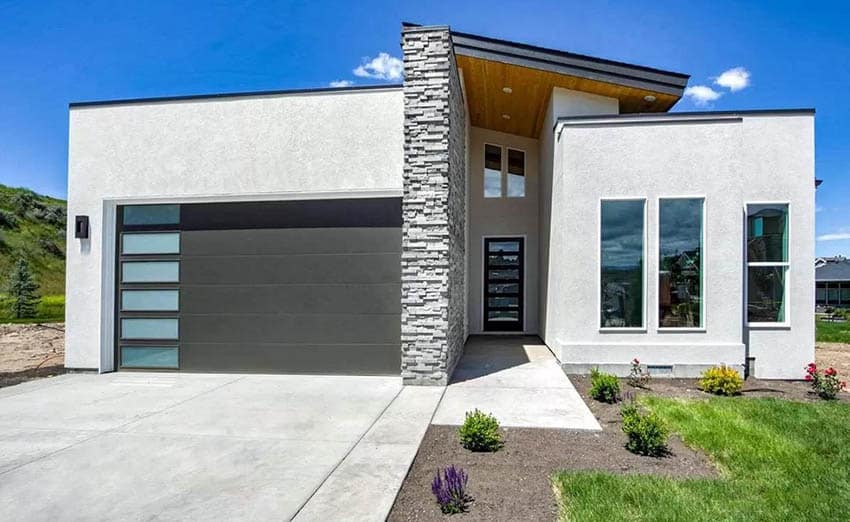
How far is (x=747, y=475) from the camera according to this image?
364 centimetres

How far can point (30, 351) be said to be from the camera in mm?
9938

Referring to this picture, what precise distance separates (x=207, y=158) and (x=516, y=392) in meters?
6.35

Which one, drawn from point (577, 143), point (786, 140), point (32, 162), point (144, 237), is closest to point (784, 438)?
point (577, 143)

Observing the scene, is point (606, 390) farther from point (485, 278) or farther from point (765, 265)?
point (485, 278)

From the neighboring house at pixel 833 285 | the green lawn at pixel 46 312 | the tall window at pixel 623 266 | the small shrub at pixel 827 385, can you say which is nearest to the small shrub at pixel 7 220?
the green lawn at pixel 46 312

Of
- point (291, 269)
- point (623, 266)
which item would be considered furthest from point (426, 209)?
point (623, 266)

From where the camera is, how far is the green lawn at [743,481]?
3.03 m

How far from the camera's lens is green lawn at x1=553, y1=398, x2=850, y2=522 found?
3027 millimetres

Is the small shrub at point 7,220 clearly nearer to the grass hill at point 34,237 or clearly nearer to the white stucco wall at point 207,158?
the grass hill at point 34,237

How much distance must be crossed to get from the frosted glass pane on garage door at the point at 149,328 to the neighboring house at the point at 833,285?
135ft

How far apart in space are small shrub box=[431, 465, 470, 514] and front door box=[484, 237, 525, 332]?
360 inches

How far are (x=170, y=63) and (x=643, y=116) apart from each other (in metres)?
9.45

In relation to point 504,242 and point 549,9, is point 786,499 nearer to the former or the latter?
point 549,9

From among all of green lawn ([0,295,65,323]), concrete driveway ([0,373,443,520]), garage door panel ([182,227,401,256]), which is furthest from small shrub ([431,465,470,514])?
green lawn ([0,295,65,323])
